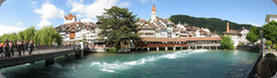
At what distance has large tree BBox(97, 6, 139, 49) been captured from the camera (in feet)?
120

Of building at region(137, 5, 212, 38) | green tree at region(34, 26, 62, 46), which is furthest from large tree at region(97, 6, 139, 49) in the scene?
green tree at region(34, 26, 62, 46)

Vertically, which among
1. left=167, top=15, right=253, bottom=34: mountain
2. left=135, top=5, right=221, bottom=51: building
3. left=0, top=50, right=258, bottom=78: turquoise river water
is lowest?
left=0, top=50, right=258, bottom=78: turquoise river water

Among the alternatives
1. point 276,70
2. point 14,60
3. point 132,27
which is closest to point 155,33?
point 132,27

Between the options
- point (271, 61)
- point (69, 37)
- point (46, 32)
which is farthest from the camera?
point (69, 37)

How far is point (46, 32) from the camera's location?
3092 centimetres

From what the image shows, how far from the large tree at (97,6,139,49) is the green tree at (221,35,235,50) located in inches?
942

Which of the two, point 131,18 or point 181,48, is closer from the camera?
point 131,18

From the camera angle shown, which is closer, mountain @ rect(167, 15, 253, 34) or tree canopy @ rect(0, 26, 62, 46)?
mountain @ rect(167, 15, 253, 34)

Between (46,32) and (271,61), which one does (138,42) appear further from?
(271,61)

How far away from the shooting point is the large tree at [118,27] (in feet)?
120

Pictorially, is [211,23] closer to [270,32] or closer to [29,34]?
[270,32]

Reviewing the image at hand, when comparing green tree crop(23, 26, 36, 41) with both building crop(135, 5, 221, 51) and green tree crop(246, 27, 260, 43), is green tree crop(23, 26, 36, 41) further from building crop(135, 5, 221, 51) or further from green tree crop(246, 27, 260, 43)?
green tree crop(246, 27, 260, 43)

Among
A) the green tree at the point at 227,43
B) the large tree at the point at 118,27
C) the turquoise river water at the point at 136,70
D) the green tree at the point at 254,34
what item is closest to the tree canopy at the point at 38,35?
the large tree at the point at 118,27

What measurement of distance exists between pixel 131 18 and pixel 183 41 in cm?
1787
